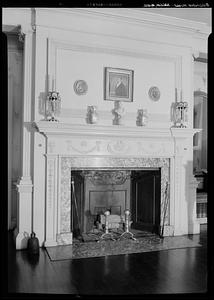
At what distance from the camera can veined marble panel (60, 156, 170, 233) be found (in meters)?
3.49

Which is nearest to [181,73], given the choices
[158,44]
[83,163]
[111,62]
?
[158,44]

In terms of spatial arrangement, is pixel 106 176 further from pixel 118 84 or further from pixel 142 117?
pixel 118 84

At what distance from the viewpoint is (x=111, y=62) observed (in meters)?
3.69

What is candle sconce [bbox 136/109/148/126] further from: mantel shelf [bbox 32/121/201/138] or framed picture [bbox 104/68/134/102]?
framed picture [bbox 104/68/134/102]

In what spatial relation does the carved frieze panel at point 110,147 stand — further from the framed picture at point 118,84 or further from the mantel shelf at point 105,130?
the framed picture at point 118,84

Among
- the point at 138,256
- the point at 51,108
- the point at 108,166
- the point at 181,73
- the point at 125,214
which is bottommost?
the point at 138,256

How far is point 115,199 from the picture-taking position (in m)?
4.00

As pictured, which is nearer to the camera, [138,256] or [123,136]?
[138,256]

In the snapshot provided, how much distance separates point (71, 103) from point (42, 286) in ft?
6.80

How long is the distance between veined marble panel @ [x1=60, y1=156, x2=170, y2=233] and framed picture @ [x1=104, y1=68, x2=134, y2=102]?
0.79 meters

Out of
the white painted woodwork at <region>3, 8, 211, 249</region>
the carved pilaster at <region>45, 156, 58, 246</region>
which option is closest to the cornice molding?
the white painted woodwork at <region>3, 8, 211, 249</region>

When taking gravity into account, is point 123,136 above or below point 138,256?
above

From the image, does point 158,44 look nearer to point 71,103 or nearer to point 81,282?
point 71,103
